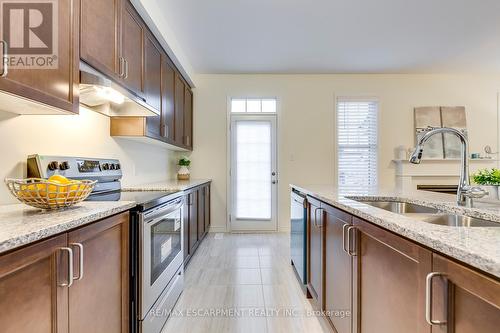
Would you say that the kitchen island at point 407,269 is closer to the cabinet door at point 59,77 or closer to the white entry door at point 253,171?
the cabinet door at point 59,77

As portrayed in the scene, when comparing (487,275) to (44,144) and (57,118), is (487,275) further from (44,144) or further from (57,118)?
(57,118)

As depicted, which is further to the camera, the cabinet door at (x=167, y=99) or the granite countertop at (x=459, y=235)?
the cabinet door at (x=167, y=99)

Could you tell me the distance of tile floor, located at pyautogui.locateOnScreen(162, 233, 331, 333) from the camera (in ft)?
6.17

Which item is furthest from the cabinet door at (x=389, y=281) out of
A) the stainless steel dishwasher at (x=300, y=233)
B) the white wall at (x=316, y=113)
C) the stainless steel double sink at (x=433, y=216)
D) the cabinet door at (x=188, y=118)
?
the white wall at (x=316, y=113)

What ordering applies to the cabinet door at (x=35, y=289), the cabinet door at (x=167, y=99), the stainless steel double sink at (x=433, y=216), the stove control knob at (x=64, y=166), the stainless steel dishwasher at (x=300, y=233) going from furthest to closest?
the cabinet door at (x=167, y=99) < the stainless steel dishwasher at (x=300, y=233) < the stove control knob at (x=64, y=166) < the stainless steel double sink at (x=433, y=216) < the cabinet door at (x=35, y=289)

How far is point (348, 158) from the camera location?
471 centimetres

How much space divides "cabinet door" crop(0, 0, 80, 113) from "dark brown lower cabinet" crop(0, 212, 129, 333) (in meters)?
0.59

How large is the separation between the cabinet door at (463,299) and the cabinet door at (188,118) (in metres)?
3.68

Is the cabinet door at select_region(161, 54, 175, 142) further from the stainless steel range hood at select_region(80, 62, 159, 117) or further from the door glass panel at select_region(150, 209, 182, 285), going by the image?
the door glass panel at select_region(150, 209, 182, 285)

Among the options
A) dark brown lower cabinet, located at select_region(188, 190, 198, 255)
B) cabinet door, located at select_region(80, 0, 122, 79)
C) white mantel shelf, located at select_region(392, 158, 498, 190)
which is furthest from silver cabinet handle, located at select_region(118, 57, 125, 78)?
white mantel shelf, located at select_region(392, 158, 498, 190)

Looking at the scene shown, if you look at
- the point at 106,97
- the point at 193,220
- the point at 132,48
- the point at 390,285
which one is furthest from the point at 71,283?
the point at 193,220

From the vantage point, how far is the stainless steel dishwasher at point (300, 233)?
7.44 feet

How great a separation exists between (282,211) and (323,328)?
2.78 meters

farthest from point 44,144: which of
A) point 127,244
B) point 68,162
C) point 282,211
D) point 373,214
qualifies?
point 282,211
